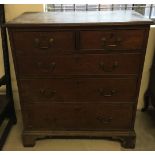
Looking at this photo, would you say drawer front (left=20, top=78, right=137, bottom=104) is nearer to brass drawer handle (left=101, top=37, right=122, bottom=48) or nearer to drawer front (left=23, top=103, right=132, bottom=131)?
drawer front (left=23, top=103, right=132, bottom=131)

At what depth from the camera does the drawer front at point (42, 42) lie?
1322 mm

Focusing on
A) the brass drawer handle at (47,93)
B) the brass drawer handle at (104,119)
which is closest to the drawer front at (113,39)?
the brass drawer handle at (47,93)

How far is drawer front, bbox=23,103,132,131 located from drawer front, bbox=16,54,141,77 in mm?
278

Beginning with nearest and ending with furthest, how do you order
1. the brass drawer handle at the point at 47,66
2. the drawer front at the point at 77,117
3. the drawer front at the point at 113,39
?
the drawer front at the point at 113,39, the brass drawer handle at the point at 47,66, the drawer front at the point at 77,117

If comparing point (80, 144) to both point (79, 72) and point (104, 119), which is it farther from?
point (79, 72)

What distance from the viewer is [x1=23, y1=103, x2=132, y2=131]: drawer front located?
1.57m

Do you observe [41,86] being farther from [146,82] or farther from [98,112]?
[146,82]

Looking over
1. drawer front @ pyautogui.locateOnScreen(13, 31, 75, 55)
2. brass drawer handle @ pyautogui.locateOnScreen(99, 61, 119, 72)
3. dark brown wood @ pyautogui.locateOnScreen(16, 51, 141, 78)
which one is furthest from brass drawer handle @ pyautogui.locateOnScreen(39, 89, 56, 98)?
brass drawer handle @ pyautogui.locateOnScreen(99, 61, 119, 72)

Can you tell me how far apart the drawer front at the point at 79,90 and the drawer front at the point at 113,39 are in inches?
9.6

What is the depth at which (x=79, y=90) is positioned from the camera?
1.50 metres

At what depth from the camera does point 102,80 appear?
1.46m

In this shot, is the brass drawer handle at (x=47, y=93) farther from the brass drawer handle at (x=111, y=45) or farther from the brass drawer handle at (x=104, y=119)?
the brass drawer handle at (x=111, y=45)

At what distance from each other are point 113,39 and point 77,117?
66cm
